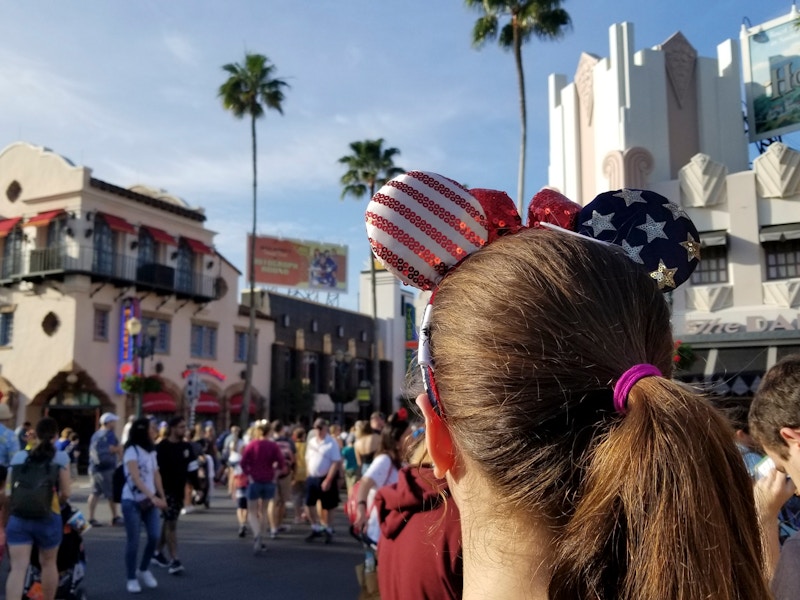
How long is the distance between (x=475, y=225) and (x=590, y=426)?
476mm

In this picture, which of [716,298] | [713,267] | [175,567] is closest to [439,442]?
[175,567]

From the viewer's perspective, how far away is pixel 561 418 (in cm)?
113

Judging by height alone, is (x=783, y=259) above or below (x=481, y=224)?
above

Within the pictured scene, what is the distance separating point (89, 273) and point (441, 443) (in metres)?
27.4

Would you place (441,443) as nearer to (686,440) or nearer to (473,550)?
(473,550)

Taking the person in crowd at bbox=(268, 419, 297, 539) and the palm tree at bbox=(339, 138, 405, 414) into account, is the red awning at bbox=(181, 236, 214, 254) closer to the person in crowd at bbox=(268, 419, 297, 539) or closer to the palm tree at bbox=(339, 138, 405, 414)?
the palm tree at bbox=(339, 138, 405, 414)

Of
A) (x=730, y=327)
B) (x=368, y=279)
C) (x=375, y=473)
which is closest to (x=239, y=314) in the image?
(x=368, y=279)

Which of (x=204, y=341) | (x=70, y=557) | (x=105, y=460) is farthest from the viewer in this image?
(x=204, y=341)

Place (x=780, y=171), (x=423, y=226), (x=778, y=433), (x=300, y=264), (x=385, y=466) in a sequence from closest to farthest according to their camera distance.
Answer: (x=423, y=226)
(x=778, y=433)
(x=385, y=466)
(x=780, y=171)
(x=300, y=264)

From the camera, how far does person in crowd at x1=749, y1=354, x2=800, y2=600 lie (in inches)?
88.7

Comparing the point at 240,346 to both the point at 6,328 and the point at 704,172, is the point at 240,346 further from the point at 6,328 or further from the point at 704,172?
the point at 704,172

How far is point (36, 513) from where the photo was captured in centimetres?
593

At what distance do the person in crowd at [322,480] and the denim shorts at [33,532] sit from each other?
17.0 ft

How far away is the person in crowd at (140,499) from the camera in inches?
303
